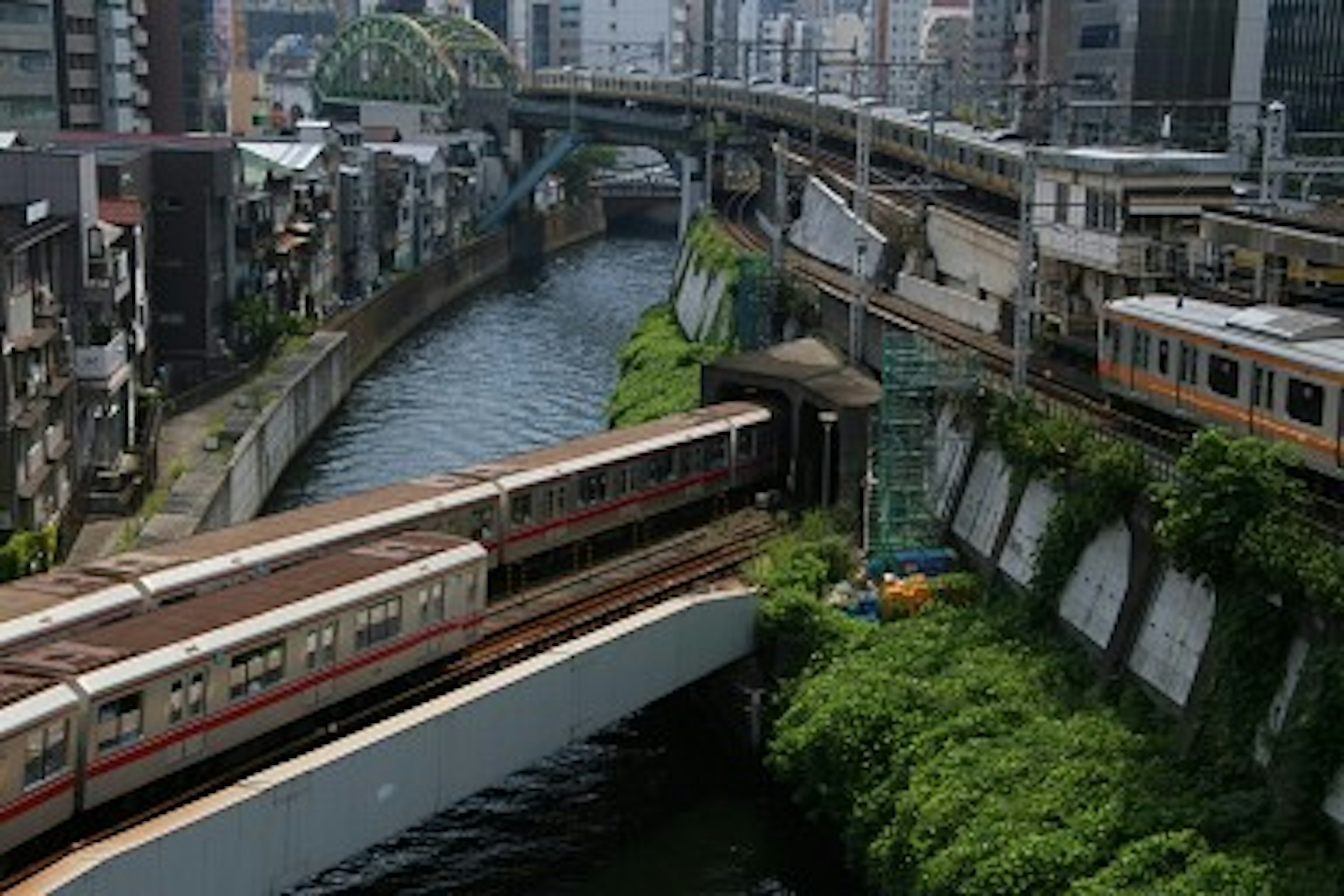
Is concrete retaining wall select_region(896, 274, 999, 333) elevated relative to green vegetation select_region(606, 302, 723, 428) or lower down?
elevated

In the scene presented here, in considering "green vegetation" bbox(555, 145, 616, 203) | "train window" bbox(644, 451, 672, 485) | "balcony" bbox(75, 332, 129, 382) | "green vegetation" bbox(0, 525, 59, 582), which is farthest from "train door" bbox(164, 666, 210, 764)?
"green vegetation" bbox(555, 145, 616, 203)

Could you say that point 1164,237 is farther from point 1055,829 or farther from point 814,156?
point 814,156

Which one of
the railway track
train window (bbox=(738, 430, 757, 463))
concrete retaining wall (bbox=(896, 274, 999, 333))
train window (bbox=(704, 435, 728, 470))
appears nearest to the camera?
the railway track

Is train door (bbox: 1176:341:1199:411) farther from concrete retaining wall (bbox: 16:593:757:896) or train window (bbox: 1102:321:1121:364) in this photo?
concrete retaining wall (bbox: 16:593:757:896)

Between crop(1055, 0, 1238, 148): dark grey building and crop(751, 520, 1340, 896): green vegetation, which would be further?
crop(1055, 0, 1238, 148): dark grey building

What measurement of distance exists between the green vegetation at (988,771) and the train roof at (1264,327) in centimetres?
453

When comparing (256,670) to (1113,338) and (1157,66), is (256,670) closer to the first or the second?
(1113,338)

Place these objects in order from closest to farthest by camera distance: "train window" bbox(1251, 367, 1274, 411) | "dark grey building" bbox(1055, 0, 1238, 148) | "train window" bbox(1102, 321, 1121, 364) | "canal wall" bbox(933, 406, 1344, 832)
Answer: "canal wall" bbox(933, 406, 1344, 832), "train window" bbox(1251, 367, 1274, 411), "train window" bbox(1102, 321, 1121, 364), "dark grey building" bbox(1055, 0, 1238, 148)

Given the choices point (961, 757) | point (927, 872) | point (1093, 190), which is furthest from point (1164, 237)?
point (927, 872)

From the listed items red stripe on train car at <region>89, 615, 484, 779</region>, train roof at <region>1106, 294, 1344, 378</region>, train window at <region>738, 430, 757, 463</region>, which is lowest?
red stripe on train car at <region>89, 615, 484, 779</region>

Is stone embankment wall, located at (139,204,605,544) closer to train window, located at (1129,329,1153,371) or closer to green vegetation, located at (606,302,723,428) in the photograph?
green vegetation, located at (606,302,723,428)

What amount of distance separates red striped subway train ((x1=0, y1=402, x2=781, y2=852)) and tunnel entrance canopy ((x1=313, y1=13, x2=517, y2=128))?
78144 mm

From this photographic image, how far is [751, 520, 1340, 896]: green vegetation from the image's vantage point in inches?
762

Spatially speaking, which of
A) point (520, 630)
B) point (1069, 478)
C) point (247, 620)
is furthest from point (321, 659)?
point (1069, 478)
